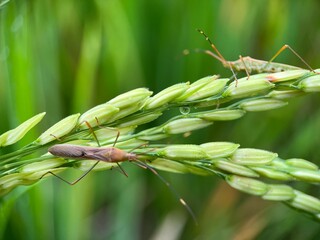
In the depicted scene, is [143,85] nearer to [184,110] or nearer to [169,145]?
[184,110]

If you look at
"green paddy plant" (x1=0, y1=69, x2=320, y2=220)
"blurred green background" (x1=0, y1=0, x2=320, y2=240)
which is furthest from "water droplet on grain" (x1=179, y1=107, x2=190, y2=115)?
"blurred green background" (x1=0, y1=0, x2=320, y2=240)

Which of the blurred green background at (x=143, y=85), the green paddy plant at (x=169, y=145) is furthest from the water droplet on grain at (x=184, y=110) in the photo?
the blurred green background at (x=143, y=85)

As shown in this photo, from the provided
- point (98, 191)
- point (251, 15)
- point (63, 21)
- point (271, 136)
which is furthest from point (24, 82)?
point (251, 15)

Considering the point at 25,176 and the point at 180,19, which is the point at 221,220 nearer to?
the point at 180,19

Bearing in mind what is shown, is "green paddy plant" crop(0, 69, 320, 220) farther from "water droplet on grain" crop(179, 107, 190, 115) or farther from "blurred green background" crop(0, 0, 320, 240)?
"blurred green background" crop(0, 0, 320, 240)

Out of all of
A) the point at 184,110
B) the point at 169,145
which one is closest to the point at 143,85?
the point at 184,110

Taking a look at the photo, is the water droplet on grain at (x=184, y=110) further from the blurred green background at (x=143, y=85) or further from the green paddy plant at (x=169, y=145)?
the blurred green background at (x=143, y=85)
